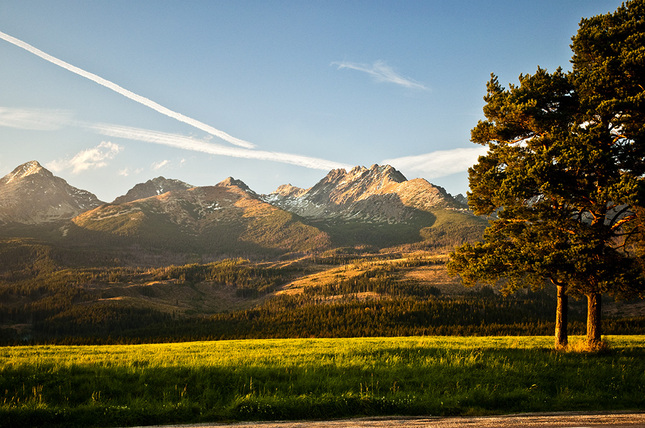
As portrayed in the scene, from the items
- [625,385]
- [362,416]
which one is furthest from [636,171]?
[362,416]

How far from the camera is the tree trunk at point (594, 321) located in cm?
2027

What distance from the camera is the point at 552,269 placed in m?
19.6

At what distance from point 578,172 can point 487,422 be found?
14.8 meters

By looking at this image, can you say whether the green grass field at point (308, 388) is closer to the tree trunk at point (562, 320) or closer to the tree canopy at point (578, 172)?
the tree trunk at point (562, 320)

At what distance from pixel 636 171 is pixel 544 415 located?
1536 centimetres

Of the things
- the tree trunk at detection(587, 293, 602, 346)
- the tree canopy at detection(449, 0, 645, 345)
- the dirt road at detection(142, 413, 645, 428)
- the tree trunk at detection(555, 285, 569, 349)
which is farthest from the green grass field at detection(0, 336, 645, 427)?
the tree canopy at detection(449, 0, 645, 345)

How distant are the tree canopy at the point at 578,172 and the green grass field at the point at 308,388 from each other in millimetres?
4504

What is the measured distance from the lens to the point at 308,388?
14.2 metres

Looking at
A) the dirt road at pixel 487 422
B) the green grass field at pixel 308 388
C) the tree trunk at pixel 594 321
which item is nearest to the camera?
the dirt road at pixel 487 422

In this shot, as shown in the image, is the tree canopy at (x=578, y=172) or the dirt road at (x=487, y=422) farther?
the tree canopy at (x=578, y=172)

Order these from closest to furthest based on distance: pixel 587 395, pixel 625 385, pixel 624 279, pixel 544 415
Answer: pixel 544 415 < pixel 587 395 < pixel 625 385 < pixel 624 279

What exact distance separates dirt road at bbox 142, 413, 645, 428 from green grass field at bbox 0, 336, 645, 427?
0.79 metres

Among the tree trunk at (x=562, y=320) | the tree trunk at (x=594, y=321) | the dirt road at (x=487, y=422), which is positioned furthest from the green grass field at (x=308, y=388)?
the tree trunk at (x=562, y=320)

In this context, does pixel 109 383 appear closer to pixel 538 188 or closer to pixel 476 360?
pixel 476 360
